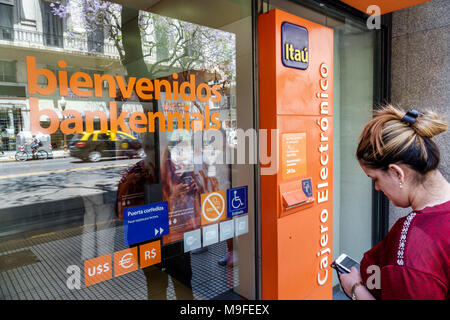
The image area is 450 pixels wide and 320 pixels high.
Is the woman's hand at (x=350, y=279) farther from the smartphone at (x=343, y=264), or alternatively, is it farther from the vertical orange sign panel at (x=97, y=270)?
the vertical orange sign panel at (x=97, y=270)

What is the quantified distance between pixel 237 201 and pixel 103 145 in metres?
1.19

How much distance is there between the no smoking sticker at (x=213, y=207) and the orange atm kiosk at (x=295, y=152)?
0.34 metres

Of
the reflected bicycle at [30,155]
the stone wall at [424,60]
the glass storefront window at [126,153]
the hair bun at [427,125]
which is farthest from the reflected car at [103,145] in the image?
the stone wall at [424,60]

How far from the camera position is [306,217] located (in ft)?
9.15

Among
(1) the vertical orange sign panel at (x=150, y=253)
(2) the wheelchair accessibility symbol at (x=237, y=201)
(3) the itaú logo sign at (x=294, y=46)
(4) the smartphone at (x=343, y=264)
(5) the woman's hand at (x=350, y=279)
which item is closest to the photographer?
(5) the woman's hand at (x=350, y=279)

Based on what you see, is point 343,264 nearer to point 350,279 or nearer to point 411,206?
point 350,279

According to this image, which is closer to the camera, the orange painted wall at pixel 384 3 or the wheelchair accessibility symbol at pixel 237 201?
the wheelchair accessibility symbol at pixel 237 201

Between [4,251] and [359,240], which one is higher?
[4,251]

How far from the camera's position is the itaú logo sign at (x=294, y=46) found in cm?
245

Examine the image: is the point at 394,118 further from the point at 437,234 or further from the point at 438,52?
the point at 438,52

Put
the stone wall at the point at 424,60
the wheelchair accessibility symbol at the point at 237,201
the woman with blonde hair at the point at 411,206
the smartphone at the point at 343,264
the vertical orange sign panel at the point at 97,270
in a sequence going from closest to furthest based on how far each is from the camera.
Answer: the woman with blonde hair at the point at 411,206
the smartphone at the point at 343,264
the vertical orange sign panel at the point at 97,270
the wheelchair accessibility symbol at the point at 237,201
the stone wall at the point at 424,60

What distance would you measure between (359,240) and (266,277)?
73.8 inches

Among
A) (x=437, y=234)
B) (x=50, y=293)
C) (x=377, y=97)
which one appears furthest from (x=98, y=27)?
(x=377, y=97)
